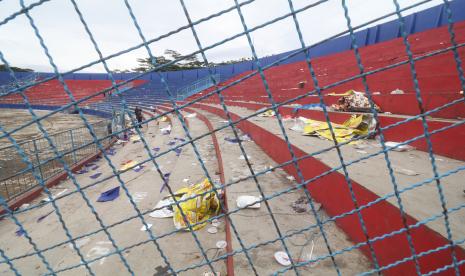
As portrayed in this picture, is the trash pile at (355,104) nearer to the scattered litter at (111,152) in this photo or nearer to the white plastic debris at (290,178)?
the white plastic debris at (290,178)

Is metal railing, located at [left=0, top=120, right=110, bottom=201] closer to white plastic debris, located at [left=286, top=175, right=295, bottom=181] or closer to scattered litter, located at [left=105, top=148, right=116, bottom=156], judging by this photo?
scattered litter, located at [left=105, top=148, right=116, bottom=156]

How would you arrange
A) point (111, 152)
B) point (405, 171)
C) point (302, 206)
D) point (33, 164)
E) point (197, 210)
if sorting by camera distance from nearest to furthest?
point (405, 171) < point (302, 206) < point (197, 210) < point (33, 164) < point (111, 152)

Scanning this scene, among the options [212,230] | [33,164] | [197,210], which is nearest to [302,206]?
[212,230]

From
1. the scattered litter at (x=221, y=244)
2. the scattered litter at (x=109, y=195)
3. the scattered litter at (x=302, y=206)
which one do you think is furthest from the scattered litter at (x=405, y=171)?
the scattered litter at (x=109, y=195)

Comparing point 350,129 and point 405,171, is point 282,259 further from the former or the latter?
point 350,129

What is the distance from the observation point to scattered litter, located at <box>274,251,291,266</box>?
1599mm

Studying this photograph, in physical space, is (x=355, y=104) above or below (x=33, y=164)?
below

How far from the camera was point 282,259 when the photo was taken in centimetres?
163

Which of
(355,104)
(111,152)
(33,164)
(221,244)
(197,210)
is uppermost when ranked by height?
(33,164)

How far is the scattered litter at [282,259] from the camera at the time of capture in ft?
5.25

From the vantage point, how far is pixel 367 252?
5.12ft

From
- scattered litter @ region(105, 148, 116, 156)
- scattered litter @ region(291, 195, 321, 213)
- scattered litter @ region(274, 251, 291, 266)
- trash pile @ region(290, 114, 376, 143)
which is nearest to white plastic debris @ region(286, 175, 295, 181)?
scattered litter @ region(291, 195, 321, 213)

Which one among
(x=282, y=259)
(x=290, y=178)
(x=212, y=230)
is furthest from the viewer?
(x=290, y=178)

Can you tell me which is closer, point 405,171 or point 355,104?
point 405,171
